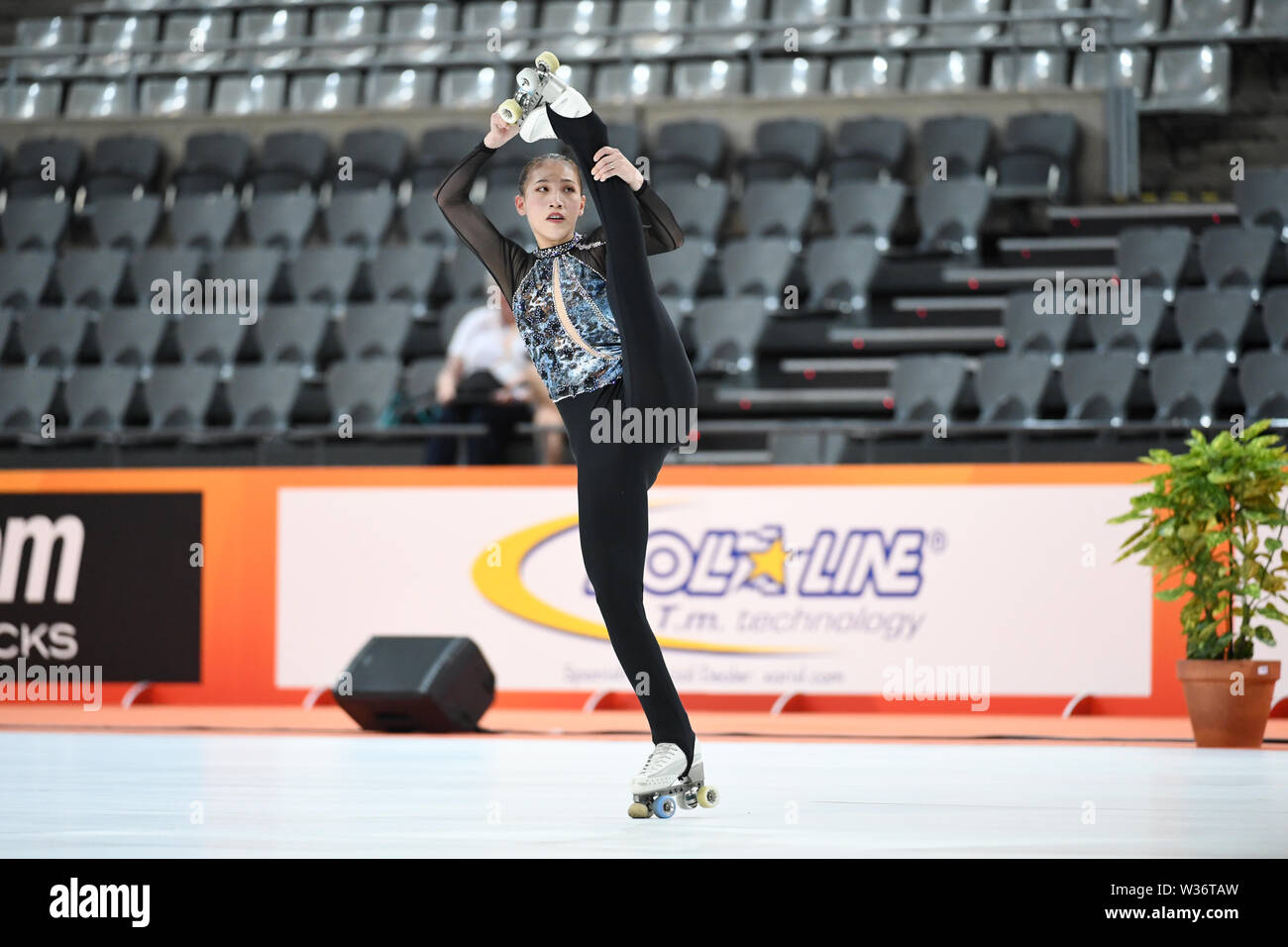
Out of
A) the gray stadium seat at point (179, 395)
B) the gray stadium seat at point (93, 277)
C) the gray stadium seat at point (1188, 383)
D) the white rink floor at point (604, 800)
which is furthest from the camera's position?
the gray stadium seat at point (93, 277)

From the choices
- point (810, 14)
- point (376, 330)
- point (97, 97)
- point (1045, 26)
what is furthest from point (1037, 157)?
point (97, 97)

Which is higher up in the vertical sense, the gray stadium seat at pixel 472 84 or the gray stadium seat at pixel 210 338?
the gray stadium seat at pixel 472 84

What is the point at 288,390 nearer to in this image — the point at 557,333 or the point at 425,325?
the point at 425,325

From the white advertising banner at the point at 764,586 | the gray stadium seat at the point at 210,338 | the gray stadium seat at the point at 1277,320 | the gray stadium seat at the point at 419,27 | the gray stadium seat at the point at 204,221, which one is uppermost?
the gray stadium seat at the point at 419,27

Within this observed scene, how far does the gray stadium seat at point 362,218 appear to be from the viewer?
1262 cm

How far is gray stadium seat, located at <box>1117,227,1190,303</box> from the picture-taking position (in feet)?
35.1

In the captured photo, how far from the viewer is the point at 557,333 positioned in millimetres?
4090

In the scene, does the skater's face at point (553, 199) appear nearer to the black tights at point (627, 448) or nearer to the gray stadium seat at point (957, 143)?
the black tights at point (627, 448)

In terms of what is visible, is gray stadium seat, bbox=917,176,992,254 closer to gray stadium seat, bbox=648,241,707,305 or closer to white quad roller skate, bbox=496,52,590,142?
gray stadium seat, bbox=648,241,707,305


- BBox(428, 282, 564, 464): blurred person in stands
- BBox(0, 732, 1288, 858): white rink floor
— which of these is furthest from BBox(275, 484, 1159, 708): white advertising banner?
BBox(0, 732, 1288, 858): white rink floor

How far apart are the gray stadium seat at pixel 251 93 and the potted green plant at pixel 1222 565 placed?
33.2 ft

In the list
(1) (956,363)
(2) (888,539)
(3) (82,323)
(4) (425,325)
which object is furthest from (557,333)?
(3) (82,323)

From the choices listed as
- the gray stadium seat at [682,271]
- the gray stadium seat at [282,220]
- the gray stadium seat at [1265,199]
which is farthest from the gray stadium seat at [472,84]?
the gray stadium seat at [1265,199]
